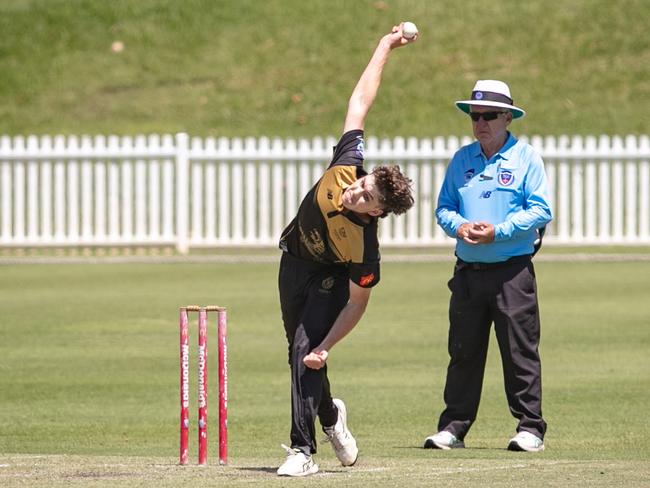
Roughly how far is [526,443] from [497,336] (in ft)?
2.29

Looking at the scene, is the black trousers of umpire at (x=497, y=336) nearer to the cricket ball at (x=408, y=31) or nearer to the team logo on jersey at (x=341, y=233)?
the cricket ball at (x=408, y=31)

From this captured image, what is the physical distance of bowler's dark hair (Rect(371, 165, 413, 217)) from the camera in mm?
7320

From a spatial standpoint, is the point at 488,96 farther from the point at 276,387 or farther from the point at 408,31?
the point at 276,387

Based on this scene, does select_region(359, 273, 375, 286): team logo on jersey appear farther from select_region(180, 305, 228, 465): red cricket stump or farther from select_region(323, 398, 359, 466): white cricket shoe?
select_region(323, 398, 359, 466): white cricket shoe

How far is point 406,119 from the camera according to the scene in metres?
28.9

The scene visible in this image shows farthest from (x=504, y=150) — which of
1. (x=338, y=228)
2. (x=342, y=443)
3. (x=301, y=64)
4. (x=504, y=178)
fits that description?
(x=301, y=64)

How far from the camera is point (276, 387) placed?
38.4ft

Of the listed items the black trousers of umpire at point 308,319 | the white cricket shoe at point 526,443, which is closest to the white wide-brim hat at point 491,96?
the black trousers of umpire at point 308,319

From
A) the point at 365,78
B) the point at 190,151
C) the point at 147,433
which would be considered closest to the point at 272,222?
the point at 190,151

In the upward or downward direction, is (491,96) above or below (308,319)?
above

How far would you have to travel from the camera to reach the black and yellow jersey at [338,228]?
24.8 ft

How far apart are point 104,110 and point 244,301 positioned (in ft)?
46.5

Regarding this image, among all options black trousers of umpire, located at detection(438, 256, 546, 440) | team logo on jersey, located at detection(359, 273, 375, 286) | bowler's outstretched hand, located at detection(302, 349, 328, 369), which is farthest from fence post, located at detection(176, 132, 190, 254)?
team logo on jersey, located at detection(359, 273, 375, 286)

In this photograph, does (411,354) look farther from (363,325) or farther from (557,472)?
(557,472)
